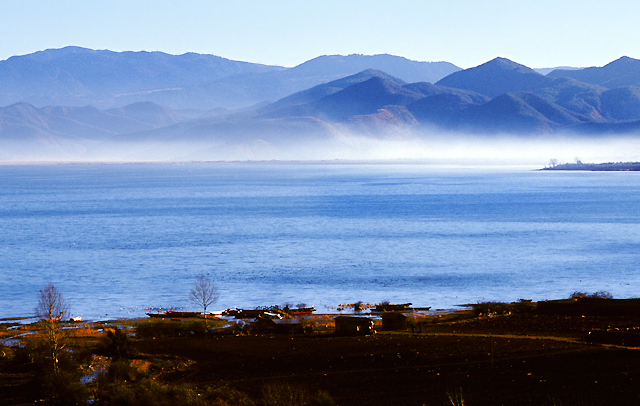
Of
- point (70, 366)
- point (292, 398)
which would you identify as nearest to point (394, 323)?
point (70, 366)

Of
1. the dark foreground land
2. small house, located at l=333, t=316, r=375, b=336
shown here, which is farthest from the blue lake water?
the dark foreground land

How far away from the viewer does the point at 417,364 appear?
80.1 feet

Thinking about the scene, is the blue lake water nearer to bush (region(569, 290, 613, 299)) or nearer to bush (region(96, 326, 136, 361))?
bush (region(569, 290, 613, 299))

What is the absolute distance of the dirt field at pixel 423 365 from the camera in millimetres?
20438

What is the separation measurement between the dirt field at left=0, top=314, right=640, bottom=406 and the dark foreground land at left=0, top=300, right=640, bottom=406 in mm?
30

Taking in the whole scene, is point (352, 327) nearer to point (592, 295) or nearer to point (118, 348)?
point (118, 348)

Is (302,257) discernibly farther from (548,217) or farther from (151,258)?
(548,217)

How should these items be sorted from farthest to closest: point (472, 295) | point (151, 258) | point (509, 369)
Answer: point (151, 258) → point (472, 295) → point (509, 369)

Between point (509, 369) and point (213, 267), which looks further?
point (213, 267)

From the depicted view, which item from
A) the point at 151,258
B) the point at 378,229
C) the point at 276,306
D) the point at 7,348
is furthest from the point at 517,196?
the point at 7,348

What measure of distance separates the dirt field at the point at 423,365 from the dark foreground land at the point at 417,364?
30 millimetres

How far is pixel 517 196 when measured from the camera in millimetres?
160125

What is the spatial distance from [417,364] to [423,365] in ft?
0.70

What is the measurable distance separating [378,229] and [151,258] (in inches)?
1327
